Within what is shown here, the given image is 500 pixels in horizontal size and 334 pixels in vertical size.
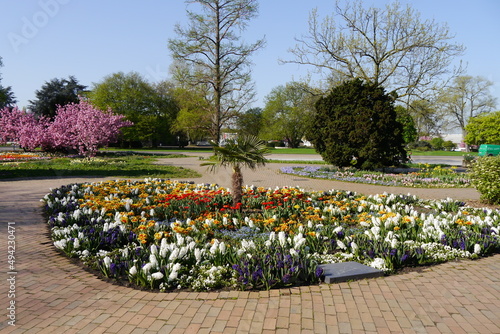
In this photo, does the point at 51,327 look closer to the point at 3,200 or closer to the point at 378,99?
the point at 3,200

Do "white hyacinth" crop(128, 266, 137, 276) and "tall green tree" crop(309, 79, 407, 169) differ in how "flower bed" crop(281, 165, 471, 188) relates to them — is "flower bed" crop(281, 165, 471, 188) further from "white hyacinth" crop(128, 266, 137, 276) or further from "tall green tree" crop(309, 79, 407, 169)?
"white hyacinth" crop(128, 266, 137, 276)

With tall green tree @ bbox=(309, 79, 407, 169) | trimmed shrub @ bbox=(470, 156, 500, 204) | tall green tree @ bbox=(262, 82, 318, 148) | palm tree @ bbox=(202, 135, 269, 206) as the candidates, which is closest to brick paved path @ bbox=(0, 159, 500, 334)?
palm tree @ bbox=(202, 135, 269, 206)

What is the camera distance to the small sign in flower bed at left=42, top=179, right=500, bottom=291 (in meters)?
4.15

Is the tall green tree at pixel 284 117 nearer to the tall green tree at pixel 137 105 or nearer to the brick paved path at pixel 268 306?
the tall green tree at pixel 137 105

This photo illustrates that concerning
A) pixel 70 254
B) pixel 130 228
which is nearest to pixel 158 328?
pixel 70 254

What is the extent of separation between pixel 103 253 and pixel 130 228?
1.37m

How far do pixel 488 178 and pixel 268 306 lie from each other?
8.67 meters

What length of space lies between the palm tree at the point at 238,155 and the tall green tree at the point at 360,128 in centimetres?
1047

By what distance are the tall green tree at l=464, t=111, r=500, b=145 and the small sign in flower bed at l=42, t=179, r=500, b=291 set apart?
163 feet

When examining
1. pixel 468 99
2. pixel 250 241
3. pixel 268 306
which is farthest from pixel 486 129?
pixel 268 306

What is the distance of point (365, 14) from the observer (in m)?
23.9

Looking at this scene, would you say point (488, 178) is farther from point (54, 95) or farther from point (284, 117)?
point (284, 117)

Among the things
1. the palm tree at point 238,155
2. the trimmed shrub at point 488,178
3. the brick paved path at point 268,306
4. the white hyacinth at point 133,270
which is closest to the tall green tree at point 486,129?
the trimmed shrub at point 488,178

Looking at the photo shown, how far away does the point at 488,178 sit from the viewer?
943 centimetres
